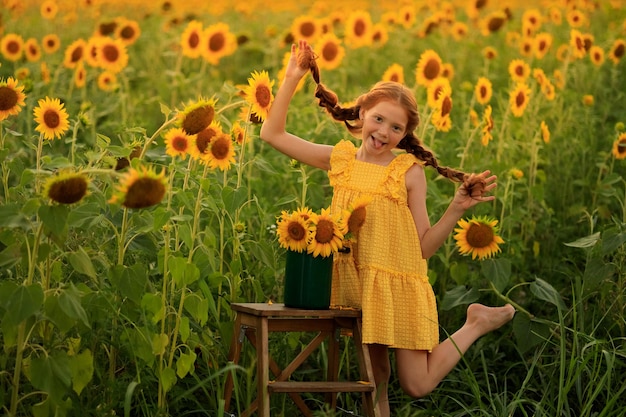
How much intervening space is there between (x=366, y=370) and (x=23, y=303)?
972mm

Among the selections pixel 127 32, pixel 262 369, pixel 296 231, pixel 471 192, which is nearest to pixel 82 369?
pixel 262 369

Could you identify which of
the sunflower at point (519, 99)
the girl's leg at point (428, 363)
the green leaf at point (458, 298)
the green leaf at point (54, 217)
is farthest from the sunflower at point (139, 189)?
the sunflower at point (519, 99)

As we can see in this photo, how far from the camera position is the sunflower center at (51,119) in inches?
123

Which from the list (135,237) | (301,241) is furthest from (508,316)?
(135,237)

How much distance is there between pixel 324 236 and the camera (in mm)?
2859

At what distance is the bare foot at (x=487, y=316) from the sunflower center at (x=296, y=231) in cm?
68

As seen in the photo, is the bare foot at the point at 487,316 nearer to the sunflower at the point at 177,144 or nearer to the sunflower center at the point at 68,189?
the sunflower at the point at 177,144

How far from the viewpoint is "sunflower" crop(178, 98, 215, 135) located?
2.72 m

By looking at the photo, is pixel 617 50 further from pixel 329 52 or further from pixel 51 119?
pixel 51 119

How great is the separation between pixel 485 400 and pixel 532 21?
3.10m

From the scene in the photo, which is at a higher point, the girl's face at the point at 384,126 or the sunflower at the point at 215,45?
the sunflower at the point at 215,45

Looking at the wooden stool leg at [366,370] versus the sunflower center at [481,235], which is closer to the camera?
the wooden stool leg at [366,370]

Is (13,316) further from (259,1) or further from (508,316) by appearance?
(259,1)

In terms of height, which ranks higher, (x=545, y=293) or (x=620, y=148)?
(x=620, y=148)
